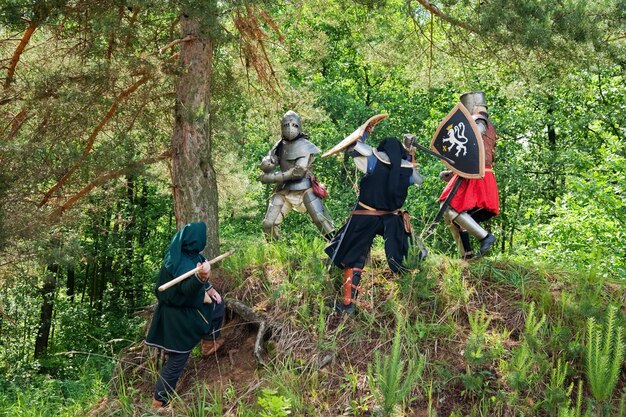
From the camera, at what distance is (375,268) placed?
6.62 metres

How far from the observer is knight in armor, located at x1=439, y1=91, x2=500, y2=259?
642 cm

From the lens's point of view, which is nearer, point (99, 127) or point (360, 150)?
point (360, 150)

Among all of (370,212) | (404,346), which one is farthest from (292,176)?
(404,346)

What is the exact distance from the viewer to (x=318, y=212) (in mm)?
7535

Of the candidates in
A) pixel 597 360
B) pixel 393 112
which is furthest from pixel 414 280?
pixel 393 112

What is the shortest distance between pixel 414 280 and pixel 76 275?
58.9 feet

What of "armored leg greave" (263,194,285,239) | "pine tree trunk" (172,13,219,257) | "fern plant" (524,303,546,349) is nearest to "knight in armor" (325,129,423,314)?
"fern plant" (524,303,546,349)

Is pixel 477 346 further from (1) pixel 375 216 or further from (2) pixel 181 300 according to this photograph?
(2) pixel 181 300

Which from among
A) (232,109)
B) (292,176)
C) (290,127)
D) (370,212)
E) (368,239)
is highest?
(232,109)

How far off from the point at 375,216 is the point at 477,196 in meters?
1.14

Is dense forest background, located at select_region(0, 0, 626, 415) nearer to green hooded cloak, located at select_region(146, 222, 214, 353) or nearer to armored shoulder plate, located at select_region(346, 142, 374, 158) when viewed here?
armored shoulder plate, located at select_region(346, 142, 374, 158)

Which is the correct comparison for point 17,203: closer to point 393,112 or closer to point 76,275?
point 393,112

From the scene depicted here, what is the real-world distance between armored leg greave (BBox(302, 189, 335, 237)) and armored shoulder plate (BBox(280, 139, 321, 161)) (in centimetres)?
44

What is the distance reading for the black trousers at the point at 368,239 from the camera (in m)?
5.97
